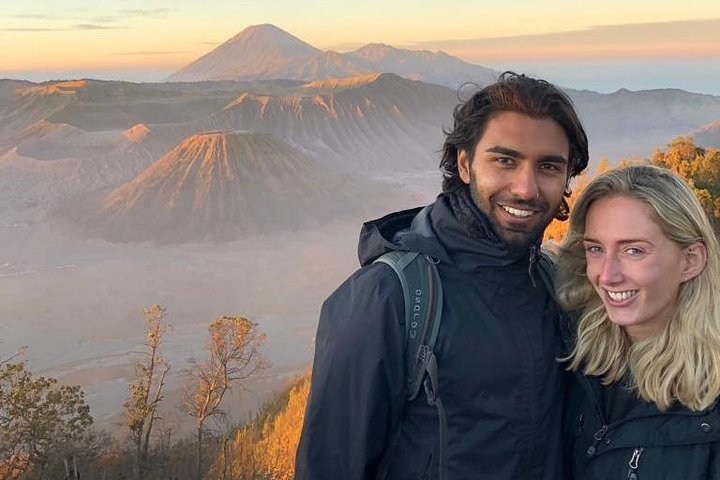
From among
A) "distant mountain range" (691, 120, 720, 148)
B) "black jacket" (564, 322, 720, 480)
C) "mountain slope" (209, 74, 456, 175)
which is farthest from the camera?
"mountain slope" (209, 74, 456, 175)

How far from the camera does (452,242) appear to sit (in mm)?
1792

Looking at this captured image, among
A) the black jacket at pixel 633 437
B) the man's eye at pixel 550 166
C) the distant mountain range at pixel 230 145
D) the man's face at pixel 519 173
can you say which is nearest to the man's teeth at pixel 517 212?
the man's face at pixel 519 173

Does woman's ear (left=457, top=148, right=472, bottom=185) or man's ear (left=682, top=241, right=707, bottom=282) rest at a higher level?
woman's ear (left=457, top=148, right=472, bottom=185)

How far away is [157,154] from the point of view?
6594 centimetres

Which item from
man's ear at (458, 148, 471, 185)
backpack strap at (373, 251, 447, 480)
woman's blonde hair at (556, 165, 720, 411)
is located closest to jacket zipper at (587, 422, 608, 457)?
woman's blonde hair at (556, 165, 720, 411)

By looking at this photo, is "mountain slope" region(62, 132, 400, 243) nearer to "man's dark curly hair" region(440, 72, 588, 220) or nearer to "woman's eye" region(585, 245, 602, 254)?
"man's dark curly hair" region(440, 72, 588, 220)

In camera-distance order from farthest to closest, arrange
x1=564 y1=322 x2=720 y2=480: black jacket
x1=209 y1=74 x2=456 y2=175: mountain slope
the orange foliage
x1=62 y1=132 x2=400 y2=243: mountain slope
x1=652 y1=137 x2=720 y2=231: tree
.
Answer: x1=209 y1=74 x2=456 y2=175: mountain slope, x1=62 y1=132 x2=400 y2=243: mountain slope, the orange foliage, x1=652 y1=137 x2=720 y2=231: tree, x1=564 y1=322 x2=720 y2=480: black jacket

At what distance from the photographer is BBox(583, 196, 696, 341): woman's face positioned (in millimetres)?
1757

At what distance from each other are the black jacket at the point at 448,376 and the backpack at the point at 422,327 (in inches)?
0.8

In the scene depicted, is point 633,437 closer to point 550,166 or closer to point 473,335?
point 473,335

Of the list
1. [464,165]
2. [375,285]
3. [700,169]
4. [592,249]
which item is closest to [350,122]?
[700,169]

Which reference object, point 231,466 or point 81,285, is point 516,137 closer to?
point 231,466

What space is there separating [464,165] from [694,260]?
2.07 feet

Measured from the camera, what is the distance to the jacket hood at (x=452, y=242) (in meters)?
1.78
